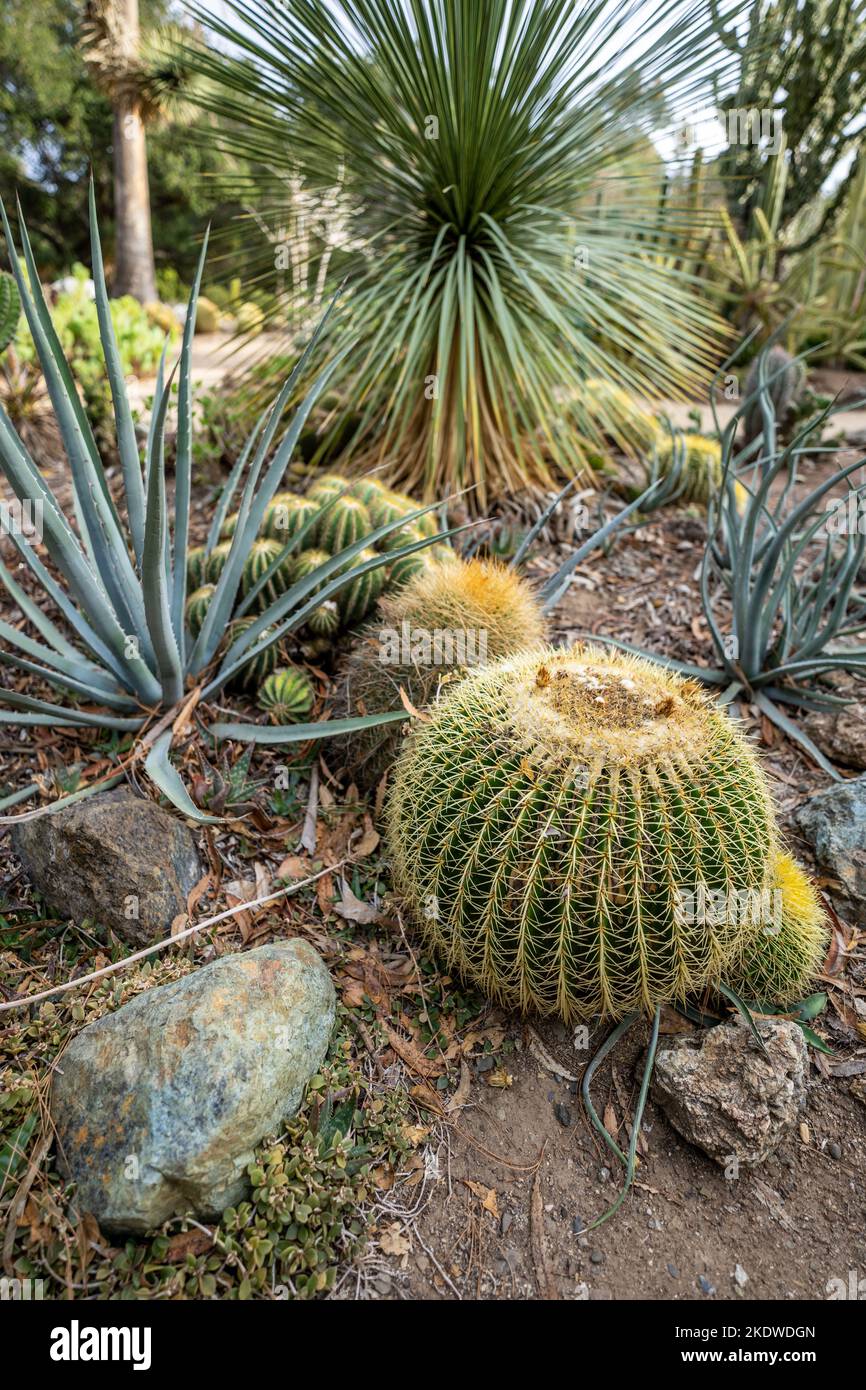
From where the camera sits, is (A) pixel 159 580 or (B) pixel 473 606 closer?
(A) pixel 159 580

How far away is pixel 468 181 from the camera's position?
152 inches

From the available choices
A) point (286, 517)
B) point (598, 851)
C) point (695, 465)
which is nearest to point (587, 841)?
point (598, 851)

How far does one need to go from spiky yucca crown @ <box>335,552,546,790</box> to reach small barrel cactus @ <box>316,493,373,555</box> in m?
0.48

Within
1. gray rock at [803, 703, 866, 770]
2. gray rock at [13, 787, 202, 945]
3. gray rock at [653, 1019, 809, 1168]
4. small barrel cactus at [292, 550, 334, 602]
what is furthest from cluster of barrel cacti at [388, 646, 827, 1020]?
small barrel cactus at [292, 550, 334, 602]

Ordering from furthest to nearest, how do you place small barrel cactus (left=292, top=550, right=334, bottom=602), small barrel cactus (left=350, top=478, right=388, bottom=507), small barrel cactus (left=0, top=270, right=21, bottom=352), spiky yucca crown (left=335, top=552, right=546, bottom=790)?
small barrel cactus (left=0, top=270, right=21, bottom=352) < small barrel cactus (left=350, top=478, right=388, bottom=507) < small barrel cactus (left=292, top=550, right=334, bottom=602) < spiky yucca crown (left=335, top=552, right=546, bottom=790)

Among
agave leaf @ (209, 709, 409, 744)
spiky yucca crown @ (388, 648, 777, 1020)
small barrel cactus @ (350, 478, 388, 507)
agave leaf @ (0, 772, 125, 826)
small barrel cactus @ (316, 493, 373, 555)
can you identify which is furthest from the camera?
small barrel cactus @ (350, 478, 388, 507)

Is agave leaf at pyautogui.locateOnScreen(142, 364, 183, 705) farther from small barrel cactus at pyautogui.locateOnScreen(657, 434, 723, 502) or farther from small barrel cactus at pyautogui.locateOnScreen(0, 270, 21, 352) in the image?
small barrel cactus at pyautogui.locateOnScreen(657, 434, 723, 502)

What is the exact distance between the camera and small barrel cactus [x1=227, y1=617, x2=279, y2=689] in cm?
287

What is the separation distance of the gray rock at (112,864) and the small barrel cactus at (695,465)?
10.8 ft

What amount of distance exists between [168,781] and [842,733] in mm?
2256

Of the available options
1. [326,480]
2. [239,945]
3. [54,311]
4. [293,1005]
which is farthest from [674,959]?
[54,311]

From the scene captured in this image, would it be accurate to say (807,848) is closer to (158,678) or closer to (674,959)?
(674,959)

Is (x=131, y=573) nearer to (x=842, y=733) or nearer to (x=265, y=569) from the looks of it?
(x=265, y=569)

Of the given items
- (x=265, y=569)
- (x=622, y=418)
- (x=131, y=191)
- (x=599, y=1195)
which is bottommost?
(x=599, y=1195)
